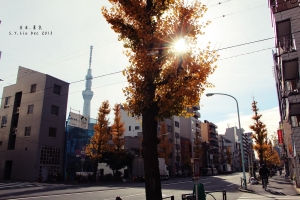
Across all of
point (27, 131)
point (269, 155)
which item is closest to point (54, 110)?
point (27, 131)

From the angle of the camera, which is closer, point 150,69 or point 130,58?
point 150,69

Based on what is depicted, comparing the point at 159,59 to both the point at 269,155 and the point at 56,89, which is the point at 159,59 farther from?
the point at 269,155

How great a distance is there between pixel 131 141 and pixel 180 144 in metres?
22.5

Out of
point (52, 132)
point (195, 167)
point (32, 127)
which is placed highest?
point (32, 127)

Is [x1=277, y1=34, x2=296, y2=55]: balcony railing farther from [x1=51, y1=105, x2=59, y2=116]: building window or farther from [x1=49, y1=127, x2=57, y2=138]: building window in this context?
[x1=49, y1=127, x2=57, y2=138]: building window

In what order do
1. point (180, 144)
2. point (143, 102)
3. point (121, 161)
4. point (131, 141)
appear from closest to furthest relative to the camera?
point (143, 102), point (121, 161), point (131, 141), point (180, 144)

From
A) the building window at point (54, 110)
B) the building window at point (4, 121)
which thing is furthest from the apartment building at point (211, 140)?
the building window at point (4, 121)

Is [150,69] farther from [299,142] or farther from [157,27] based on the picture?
[299,142]

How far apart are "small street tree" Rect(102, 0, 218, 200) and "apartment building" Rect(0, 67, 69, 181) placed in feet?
96.1

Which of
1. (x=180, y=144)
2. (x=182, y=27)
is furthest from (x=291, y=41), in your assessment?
(x=180, y=144)

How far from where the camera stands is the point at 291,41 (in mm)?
19969

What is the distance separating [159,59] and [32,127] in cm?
3157

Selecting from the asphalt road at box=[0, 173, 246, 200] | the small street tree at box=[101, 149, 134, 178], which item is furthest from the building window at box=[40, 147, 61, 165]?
the asphalt road at box=[0, 173, 246, 200]

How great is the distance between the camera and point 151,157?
748cm
